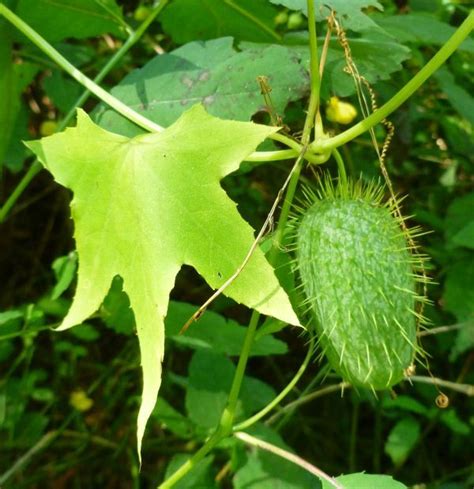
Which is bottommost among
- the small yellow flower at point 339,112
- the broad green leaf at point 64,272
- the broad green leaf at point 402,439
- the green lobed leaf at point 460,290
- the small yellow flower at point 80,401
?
the small yellow flower at point 80,401

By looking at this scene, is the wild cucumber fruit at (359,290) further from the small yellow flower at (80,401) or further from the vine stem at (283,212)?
the small yellow flower at (80,401)

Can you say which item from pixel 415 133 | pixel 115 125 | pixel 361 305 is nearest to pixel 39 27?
pixel 115 125

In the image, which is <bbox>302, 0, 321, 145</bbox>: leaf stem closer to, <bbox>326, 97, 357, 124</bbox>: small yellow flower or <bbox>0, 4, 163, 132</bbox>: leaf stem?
<bbox>0, 4, 163, 132</bbox>: leaf stem

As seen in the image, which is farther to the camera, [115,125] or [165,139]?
[115,125]

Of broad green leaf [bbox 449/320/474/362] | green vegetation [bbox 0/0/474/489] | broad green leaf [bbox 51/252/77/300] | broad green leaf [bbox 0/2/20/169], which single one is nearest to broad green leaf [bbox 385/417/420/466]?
green vegetation [bbox 0/0/474/489]

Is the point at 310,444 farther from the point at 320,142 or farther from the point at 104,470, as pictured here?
the point at 320,142

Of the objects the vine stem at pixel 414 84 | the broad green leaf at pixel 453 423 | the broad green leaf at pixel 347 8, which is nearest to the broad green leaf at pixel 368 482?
the vine stem at pixel 414 84
